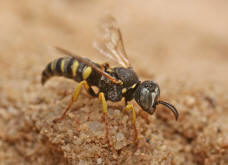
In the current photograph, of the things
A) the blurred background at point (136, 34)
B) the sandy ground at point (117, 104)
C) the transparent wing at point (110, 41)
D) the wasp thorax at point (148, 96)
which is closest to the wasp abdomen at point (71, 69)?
the sandy ground at point (117, 104)

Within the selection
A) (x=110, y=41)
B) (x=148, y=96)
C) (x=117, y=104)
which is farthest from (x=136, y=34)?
(x=148, y=96)

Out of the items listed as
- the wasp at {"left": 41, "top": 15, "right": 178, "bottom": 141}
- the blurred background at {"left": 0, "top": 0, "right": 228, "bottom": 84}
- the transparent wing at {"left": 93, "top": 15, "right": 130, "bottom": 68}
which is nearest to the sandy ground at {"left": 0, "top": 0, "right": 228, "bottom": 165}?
the blurred background at {"left": 0, "top": 0, "right": 228, "bottom": 84}

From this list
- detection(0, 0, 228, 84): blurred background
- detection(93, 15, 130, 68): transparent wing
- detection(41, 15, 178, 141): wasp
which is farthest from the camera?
detection(0, 0, 228, 84): blurred background

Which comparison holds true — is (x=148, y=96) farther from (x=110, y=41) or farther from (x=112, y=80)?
(x=110, y=41)

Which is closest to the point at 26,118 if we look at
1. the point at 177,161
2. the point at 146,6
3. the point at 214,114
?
the point at 177,161

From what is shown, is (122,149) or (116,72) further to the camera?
(116,72)

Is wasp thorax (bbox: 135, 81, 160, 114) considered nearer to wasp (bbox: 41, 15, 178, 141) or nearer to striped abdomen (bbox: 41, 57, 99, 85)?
wasp (bbox: 41, 15, 178, 141)

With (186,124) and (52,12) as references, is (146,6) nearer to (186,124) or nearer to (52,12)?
(52,12)

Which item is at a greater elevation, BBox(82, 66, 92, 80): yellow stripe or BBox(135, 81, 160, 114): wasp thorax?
BBox(82, 66, 92, 80): yellow stripe
